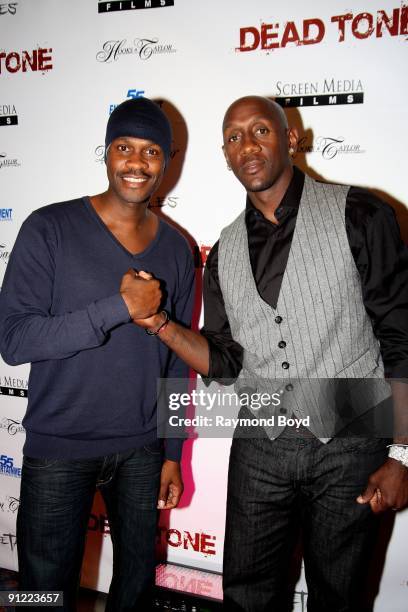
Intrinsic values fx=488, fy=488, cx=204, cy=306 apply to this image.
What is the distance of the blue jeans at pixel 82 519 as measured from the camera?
1489 millimetres

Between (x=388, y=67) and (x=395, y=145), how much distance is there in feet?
1.07

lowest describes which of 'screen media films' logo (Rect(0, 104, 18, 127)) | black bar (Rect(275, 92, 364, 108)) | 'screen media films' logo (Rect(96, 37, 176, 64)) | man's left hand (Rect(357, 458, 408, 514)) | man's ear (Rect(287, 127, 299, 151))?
man's left hand (Rect(357, 458, 408, 514))

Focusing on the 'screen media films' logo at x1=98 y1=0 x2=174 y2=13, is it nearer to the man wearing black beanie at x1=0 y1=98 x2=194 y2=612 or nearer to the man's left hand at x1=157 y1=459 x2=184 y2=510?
the man wearing black beanie at x1=0 y1=98 x2=194 y2=612

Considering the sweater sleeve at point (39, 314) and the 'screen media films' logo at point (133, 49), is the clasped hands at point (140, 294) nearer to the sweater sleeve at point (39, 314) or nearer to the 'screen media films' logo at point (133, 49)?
the sweater sleeve at point (39, 314)

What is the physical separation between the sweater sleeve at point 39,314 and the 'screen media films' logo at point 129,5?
1.45m

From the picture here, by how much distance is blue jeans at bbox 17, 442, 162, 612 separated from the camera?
4.89ft


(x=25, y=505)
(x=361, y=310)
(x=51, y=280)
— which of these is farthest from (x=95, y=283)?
(x=361, y=310)

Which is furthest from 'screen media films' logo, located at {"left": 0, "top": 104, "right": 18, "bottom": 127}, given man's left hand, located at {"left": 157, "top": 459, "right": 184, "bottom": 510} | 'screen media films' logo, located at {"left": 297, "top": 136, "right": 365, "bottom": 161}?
man's left hand, located at {"left": 157, "top": 459, "right": 184, "bottom": 510}

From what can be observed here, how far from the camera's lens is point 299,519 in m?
1.66

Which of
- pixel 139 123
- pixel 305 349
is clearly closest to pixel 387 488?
pixel 305 349

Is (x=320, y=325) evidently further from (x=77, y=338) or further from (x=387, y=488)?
(x=77, y=338)

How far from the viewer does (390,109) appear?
2100 millimetres

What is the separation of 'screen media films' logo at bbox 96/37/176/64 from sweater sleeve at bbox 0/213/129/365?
130 centimetres

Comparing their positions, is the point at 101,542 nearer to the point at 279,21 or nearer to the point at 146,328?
the point at 146,328
